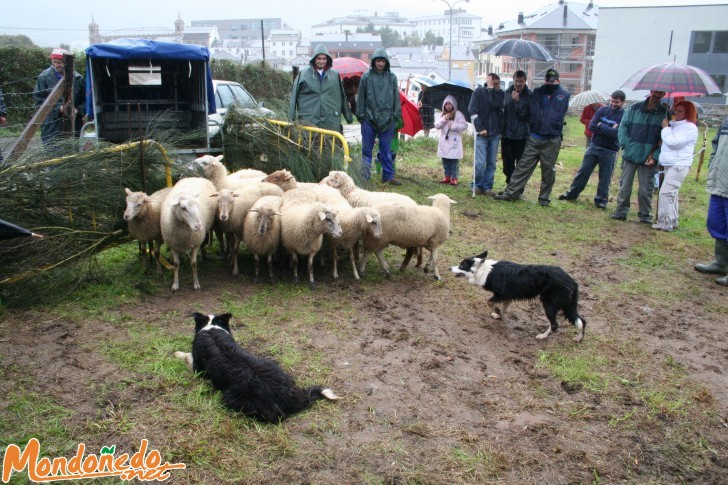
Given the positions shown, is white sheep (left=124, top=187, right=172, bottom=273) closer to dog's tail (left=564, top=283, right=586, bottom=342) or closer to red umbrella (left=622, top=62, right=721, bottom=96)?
dog's tail (left=564, top=283, right=586, bottom=342)

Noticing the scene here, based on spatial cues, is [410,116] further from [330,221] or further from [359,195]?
[330,221]

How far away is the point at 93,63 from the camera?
27.2ft

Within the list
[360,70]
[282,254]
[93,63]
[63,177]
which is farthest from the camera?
[360,70]

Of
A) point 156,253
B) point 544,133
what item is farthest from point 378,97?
point 156,253

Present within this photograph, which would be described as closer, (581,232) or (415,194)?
(581,232)

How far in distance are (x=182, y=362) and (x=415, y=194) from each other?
657cm

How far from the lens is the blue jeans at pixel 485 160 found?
1078 cm

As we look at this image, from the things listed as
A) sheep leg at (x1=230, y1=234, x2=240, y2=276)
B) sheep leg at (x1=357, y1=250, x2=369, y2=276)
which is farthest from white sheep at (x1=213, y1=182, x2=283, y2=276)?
sheep leg at (x1=357, y1=250, x2=369, y2=276)

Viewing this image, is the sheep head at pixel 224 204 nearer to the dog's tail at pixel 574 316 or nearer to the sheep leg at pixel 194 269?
the sheep leg at pixel 194 269

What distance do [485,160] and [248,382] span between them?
315 inches

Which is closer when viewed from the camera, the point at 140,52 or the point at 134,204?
the point at 134,204

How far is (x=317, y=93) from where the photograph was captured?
30.1ft

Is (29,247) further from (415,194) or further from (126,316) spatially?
(415,194)

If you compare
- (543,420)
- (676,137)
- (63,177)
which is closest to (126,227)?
(63,177)
